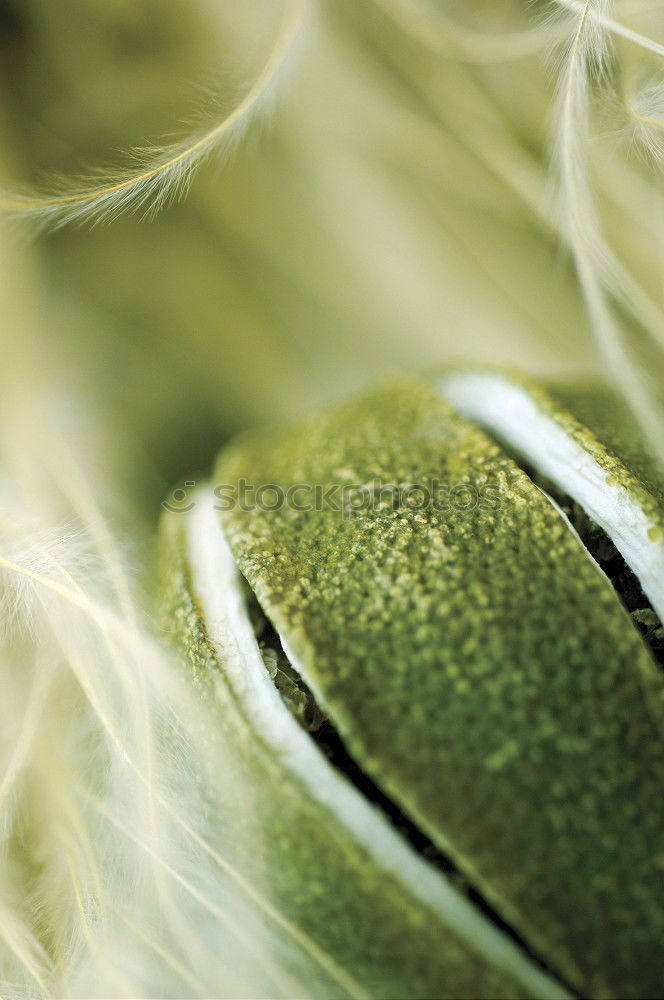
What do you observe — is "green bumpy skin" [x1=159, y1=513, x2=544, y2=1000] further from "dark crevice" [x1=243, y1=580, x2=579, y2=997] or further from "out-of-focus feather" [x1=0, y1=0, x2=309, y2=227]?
"out-of-focus feather" [x1=0, y1=0, x2=309, y2=227]

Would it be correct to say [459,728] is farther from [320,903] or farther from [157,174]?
[157,174]

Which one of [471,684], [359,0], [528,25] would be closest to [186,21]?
[359,0]

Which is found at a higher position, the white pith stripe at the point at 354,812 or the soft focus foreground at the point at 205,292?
the soft focus foreground at the point at 205,292

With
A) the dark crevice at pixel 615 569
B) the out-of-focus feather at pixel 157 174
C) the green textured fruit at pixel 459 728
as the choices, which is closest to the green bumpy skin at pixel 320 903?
the green textured fruit at pixel 459 728

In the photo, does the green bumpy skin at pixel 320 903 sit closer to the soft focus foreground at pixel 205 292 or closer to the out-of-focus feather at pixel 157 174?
the soft focus foreground at pixel 205 292

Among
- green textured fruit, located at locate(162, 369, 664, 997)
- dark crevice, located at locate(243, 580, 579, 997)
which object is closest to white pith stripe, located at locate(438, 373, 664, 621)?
green textured fruit, located at locate(162, 369, 664, 997)

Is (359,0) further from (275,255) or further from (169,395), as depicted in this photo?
(169,395)
